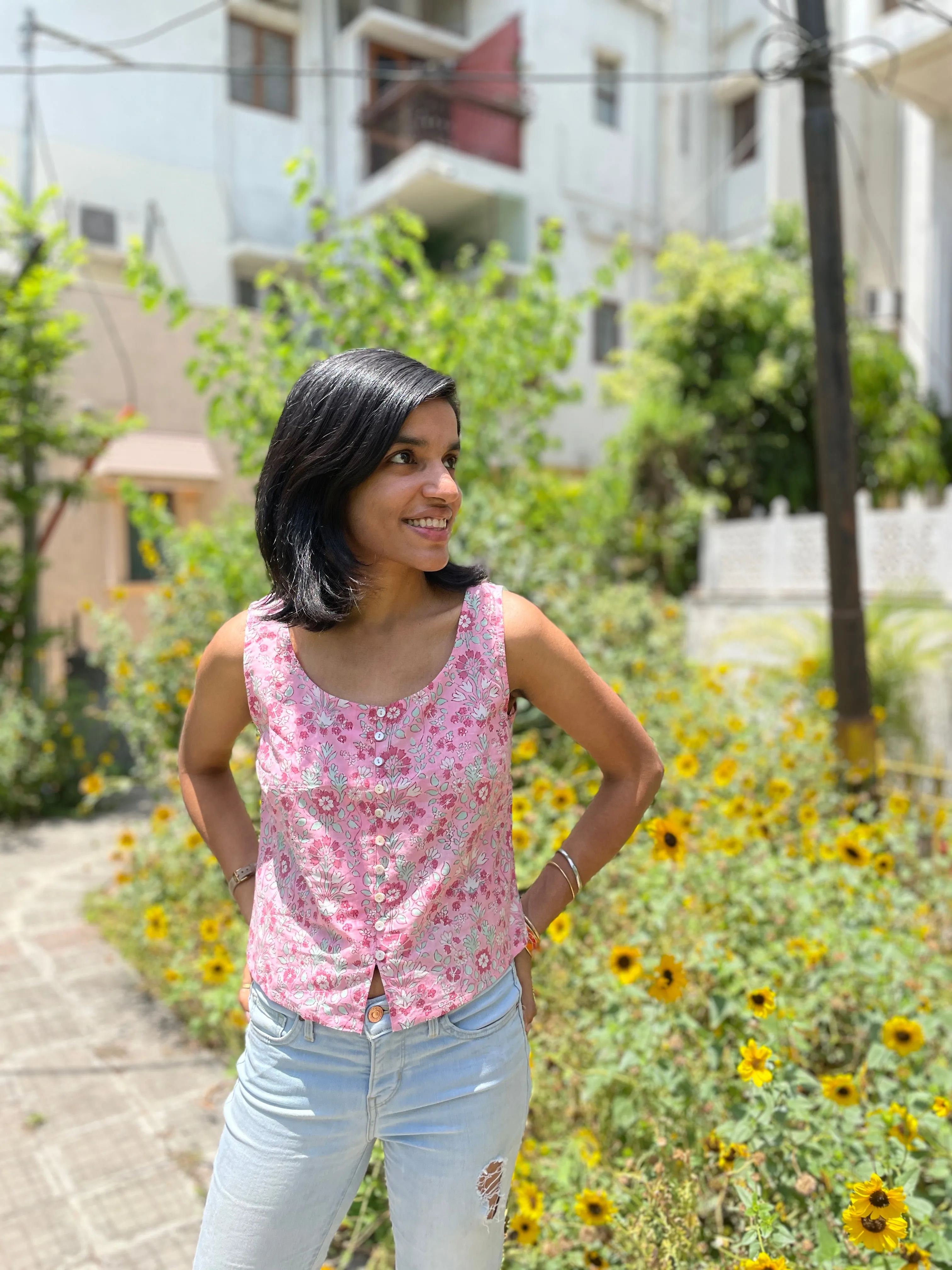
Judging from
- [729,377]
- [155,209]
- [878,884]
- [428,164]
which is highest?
[428,164]

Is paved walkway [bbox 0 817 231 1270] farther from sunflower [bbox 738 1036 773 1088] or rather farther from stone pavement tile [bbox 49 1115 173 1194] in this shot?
sunflower [bbox 738 1036 773 1088]

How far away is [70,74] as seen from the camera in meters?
10.6

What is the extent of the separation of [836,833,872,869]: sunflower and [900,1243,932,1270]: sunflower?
1.07 m

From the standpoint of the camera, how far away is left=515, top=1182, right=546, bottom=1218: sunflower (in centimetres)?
187

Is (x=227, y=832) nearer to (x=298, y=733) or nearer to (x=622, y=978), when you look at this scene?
(x=298, y=733)

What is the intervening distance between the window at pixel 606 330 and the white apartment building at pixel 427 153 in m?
0.04

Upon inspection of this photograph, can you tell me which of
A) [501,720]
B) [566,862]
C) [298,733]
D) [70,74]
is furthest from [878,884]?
[70,74]

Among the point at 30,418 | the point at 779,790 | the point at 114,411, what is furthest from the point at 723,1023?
the point at 114,411

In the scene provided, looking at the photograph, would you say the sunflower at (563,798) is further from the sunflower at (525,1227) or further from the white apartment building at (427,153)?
the white apartment building at (427,153)

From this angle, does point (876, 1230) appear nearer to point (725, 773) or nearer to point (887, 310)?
point (725, 773)

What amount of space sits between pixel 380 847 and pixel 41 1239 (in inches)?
74.9

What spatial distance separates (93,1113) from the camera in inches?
115

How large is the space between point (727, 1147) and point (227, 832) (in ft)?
3.54

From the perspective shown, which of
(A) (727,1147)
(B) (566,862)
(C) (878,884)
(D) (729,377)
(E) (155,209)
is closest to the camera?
(B) (566,862)
